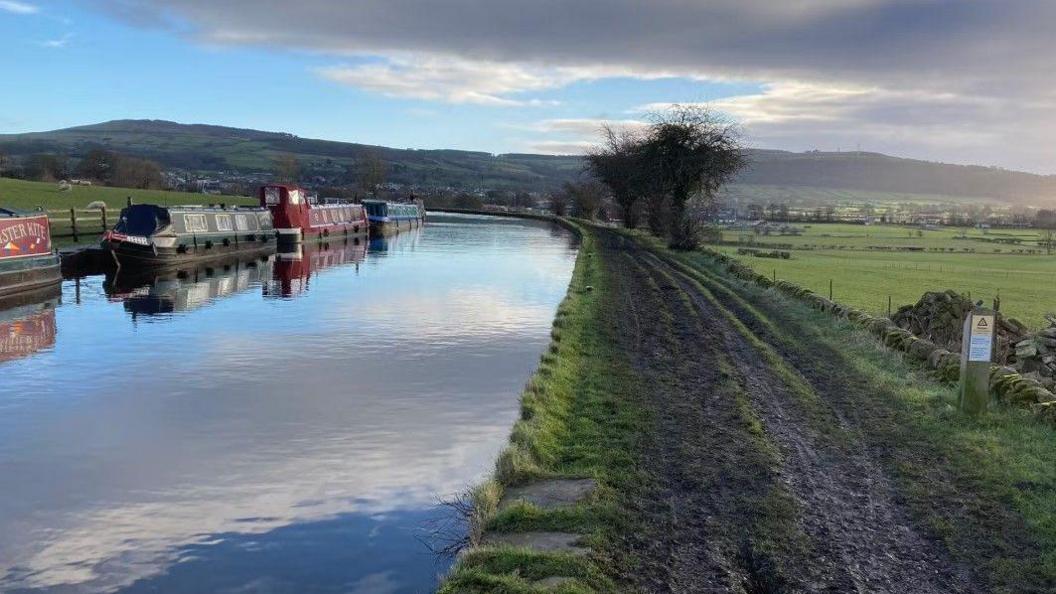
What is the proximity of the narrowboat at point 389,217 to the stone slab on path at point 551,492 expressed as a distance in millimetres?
55097

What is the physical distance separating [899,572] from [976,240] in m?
75.7

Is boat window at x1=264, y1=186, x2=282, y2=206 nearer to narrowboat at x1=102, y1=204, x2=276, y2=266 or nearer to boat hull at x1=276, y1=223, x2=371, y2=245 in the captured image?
boat hull at x1=276, y1=223, x2=371, y2=245

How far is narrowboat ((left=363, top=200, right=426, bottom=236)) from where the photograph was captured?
6250cm

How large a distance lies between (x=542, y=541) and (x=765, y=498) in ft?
6.76

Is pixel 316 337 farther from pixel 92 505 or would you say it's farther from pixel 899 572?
pixel 899 572

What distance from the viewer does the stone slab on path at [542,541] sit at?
6074mm

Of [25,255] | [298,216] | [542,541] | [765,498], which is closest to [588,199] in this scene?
[298,216]

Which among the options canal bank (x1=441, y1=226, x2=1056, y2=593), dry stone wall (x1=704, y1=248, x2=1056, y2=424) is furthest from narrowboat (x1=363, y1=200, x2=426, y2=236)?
canal bank (x1=441, y1=226, x2=1056, y2=593)

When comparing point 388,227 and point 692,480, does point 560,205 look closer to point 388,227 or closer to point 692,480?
point 388,227

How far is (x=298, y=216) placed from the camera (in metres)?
47.1

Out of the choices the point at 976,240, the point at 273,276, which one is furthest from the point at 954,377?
the point at 976,240

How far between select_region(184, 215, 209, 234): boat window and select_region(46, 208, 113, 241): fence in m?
5.28

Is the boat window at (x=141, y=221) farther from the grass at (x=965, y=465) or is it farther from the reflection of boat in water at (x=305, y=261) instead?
the grass at (x=965, y=465)

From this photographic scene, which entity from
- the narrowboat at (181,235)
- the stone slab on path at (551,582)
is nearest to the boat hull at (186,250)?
the narrowboat at (181,235)
